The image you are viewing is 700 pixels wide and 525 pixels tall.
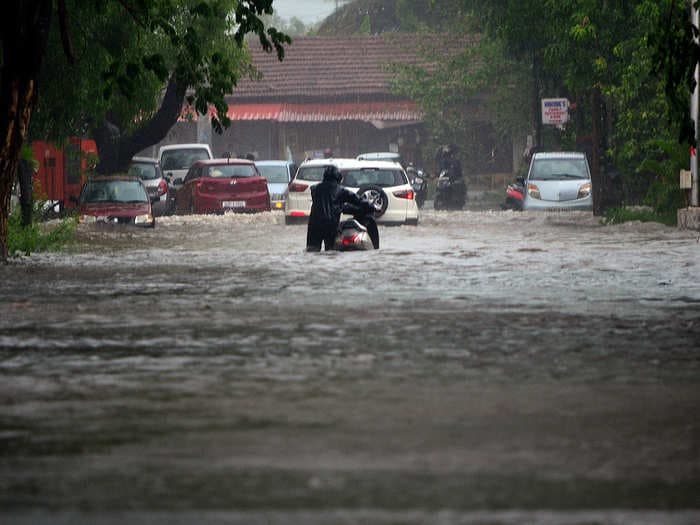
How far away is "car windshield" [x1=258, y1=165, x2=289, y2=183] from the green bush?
698 inches

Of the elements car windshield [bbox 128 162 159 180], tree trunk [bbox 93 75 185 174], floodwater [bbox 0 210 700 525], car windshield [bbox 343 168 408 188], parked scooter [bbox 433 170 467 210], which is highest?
tree trunk [bbox 93 75 185 174]

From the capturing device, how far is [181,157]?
51.8 m

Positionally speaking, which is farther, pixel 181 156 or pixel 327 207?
pixel 181 156

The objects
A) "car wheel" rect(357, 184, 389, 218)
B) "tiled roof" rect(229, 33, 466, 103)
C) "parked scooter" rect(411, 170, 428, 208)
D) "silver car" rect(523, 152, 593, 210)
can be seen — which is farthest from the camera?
"tiled roof" rect(229, 33, 466, 103)

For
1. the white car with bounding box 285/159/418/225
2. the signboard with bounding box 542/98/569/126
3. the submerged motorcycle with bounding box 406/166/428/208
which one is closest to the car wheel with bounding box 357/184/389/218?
the white car with bounding box 285/159/418/225

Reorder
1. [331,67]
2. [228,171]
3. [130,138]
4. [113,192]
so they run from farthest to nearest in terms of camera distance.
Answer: [331,67]
[130,138]
[228,171]
[113,192]

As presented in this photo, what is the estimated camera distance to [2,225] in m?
23.6

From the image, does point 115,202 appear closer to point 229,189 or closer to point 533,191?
point 229,189

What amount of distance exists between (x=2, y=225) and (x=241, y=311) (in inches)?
331

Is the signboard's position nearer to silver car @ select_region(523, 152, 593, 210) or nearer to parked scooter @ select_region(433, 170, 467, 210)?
parked scooter @ select_region(433, 170, 467, 210)

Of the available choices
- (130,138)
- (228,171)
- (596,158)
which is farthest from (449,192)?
(130,138)

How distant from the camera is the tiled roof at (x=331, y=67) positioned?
67188 mm

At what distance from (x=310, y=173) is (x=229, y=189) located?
6089mm

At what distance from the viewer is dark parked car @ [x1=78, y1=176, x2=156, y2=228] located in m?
35.8
